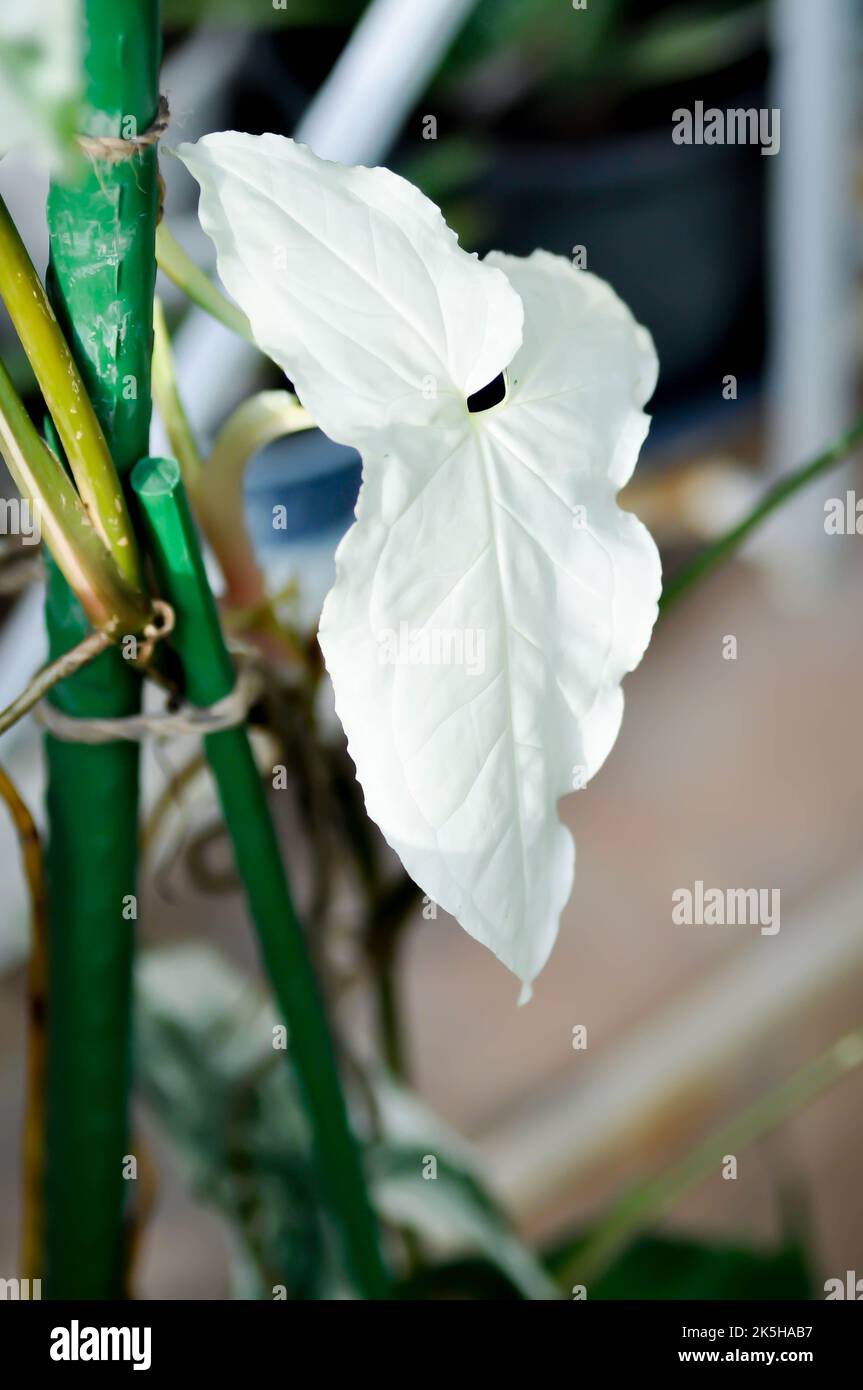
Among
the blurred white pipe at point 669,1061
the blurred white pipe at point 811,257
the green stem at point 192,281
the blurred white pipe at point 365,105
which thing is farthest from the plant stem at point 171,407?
the blurred white pipe at point 811,257

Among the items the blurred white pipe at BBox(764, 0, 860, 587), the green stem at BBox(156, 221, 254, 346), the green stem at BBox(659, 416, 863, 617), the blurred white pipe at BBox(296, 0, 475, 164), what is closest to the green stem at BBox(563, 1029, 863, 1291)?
the green stem at BBox(659, 416, 863, 617)

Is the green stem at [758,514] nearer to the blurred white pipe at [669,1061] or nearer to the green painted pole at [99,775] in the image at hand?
the green painted pole at [99,775]

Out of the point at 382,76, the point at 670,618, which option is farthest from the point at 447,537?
the point at 670,618

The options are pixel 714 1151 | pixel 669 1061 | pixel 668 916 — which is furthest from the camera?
pixel 668 916

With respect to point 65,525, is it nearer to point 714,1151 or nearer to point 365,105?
point 714,1151

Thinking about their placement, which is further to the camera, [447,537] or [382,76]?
[382,76]

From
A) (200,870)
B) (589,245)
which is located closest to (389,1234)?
(200,870)

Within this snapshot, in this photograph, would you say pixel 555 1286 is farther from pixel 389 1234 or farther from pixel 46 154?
pixel 46 154

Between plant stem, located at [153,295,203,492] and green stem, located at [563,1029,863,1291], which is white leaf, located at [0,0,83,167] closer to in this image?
plant stem, located at [153,295,203,492]
